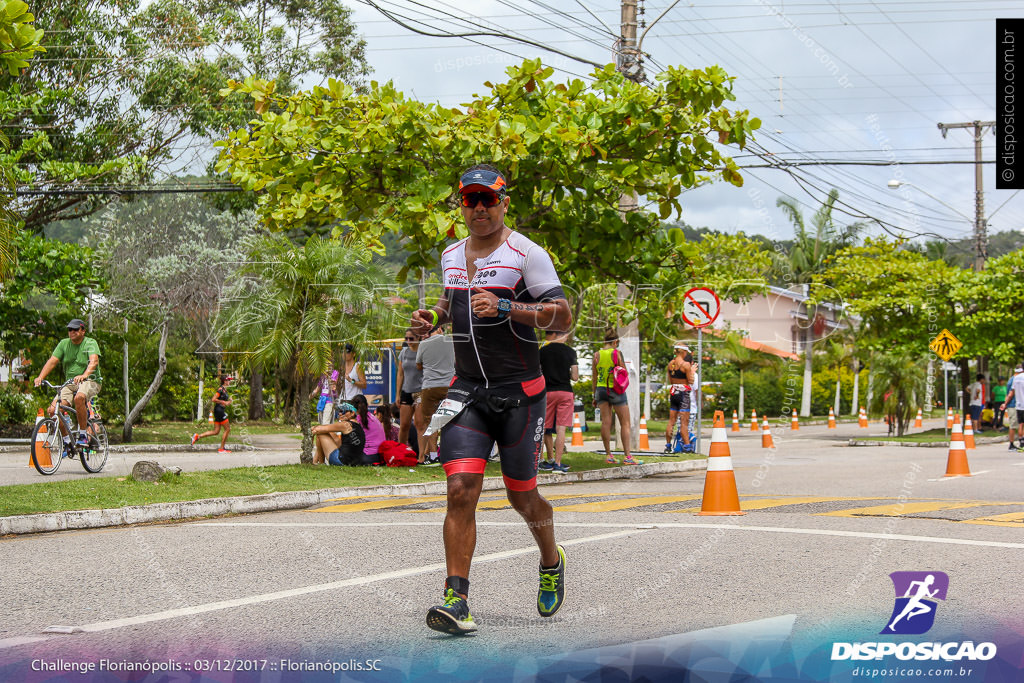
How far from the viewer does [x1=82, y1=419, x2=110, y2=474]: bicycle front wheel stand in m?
14.2

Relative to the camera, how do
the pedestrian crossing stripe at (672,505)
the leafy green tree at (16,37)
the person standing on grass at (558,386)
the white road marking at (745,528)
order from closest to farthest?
the white road marking at (745,528) < the leafy green tree at (16,37) < the pedestrian crossing stripe at (672,505) < the person standing on grass at (558,386)

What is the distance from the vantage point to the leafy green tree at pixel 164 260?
2556 centimetres

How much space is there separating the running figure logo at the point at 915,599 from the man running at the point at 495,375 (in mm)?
1608

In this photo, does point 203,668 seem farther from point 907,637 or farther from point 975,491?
point 975,491

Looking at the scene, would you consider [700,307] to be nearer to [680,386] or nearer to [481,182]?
[680,386]

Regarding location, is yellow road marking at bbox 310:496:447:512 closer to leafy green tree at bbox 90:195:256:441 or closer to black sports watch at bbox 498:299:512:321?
black sports watch at bbox 498:299:512:321

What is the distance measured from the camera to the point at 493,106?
14086mm

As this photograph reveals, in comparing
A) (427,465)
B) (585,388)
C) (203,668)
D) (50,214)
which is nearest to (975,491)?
(427,465)

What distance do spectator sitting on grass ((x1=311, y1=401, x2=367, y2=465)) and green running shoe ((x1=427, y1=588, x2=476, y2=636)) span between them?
8949 millimetres

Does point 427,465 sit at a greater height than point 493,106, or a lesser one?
lesser

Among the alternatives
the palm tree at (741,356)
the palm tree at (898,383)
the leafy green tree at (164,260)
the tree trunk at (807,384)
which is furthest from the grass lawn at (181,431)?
the tree trunk at (807,384)

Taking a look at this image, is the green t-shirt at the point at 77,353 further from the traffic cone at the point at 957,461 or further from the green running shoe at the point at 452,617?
the traffic cone at the point at 957,461

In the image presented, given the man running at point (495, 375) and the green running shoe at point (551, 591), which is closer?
the man running at point (495, 375)

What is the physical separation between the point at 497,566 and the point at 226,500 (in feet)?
14.7
